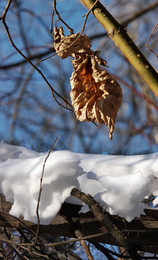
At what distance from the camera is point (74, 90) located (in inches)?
23.3

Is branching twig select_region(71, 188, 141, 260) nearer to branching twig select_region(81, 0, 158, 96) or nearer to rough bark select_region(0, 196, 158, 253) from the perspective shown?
rough bark select_region(0, 196, 158, 253)

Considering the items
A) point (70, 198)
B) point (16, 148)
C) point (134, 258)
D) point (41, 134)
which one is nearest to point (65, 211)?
point (70, 198)

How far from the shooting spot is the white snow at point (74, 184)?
59cm

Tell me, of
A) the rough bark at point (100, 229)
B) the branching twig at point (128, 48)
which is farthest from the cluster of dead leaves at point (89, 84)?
the rough bark at point (100, 229)

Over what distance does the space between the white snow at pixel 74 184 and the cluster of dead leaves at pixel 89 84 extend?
114 mm

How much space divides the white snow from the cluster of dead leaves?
11 centimetres

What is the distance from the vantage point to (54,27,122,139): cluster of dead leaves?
1.84 ft

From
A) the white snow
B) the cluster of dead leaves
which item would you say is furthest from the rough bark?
the cluster of dead leaves

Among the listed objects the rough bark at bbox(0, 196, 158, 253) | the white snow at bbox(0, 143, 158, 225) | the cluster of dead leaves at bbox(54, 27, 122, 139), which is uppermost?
the cluster of dead leaves at bbox(54, 27, 122, 139)

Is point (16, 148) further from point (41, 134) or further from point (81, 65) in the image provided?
point (41, 134)

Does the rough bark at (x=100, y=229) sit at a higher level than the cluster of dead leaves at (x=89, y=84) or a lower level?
lower

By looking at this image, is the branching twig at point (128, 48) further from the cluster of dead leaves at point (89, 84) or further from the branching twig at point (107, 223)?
the branching twig at point (107, 223)

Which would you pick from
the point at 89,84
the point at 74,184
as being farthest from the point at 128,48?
the point at 74,184

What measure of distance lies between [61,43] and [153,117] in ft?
8.34
